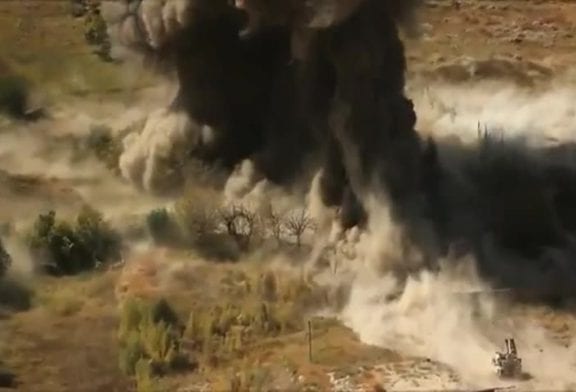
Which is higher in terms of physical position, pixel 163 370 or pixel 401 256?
pixel 401 256

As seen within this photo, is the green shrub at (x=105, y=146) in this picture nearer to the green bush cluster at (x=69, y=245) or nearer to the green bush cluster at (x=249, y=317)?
the green bush cluster at (x=69, y=245)

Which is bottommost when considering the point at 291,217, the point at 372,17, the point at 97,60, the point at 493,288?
the point at 493,288

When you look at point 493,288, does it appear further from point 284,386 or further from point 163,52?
point 163,52

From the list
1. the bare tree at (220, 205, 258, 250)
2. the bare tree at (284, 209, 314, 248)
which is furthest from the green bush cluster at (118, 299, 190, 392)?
the bare tree at (284, 209, 314, 248)

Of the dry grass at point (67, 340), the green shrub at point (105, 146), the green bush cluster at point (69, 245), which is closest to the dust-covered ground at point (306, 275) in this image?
the dry grass at point (67, 340)

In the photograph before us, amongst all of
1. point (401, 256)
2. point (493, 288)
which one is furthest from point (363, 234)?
point (493, 288)

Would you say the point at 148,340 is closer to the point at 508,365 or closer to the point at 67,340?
the point at 67,340

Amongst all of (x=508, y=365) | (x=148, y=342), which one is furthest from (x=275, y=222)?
(x=508, y=365)
